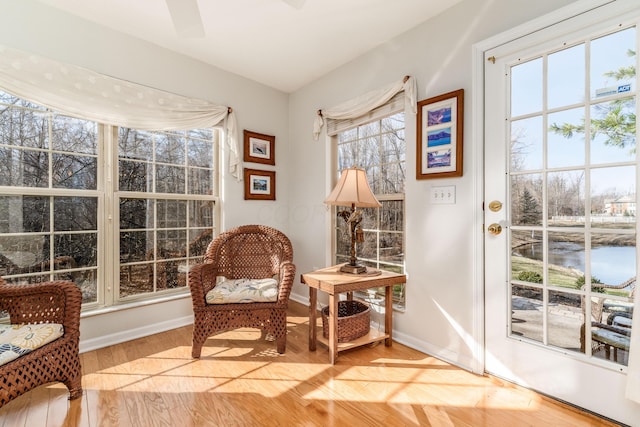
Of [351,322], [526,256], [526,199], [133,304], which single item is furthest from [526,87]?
[133,304]

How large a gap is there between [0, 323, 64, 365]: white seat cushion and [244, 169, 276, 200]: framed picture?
1894mm

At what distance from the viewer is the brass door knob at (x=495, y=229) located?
1867mm

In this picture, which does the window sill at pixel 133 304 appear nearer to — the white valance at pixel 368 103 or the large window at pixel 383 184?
the large window at pixel 383 184

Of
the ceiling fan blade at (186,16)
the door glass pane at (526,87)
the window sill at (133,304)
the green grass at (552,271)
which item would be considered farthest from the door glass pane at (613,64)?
the window sill at (133,304)

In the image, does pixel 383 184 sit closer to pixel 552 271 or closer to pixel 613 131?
pixel 552 271

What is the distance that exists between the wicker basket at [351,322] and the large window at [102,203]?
1.46 meters

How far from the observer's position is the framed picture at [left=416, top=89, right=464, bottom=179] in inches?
80.3

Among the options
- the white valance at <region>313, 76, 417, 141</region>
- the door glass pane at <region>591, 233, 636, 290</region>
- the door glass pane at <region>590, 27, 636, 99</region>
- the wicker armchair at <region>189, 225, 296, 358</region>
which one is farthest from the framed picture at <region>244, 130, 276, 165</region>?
the door glass pane at <region>591, 233, 636, 290</region>

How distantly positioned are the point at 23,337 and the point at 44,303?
0.87 feet

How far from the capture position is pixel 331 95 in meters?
3.05

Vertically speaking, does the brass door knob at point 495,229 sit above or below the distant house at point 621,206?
below

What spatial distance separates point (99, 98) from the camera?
90.8 inches

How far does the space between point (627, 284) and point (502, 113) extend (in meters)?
1.10

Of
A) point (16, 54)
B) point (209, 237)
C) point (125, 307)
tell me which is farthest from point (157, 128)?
point (125, 307)
